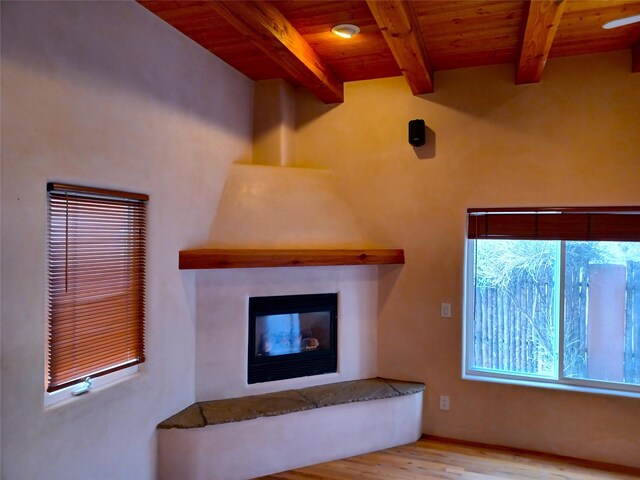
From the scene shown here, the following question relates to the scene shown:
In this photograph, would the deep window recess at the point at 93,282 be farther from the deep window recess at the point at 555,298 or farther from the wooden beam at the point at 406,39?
the deep window recess at the point at 555,298

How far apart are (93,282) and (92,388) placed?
0.54m

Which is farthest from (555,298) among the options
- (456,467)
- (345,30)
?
(345,30)

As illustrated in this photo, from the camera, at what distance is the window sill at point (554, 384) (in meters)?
3.04

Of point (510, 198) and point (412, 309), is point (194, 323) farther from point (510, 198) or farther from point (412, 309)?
point (510, 198)

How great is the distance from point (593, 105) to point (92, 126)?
329 cm

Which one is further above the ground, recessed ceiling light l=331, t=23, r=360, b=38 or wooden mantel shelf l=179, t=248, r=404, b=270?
recessed ceiling light l=331, t=23, r=360, b=38

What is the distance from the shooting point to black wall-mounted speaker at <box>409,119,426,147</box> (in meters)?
3.34

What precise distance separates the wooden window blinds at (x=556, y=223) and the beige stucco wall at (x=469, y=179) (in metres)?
0.07

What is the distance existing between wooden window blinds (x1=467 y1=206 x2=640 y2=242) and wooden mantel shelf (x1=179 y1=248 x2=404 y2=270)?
2.25 feet

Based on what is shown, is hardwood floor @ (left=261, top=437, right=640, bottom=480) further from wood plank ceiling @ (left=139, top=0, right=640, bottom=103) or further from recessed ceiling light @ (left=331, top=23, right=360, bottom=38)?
recessed ceiling light @ (left=331, top=23, right=360, bottom=38)

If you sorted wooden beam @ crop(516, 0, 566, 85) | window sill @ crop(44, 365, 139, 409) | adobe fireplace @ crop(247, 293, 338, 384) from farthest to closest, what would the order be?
adobe fireplace @ crop(247, 293, 338, 384), wooden beam @ crop(516, 0, 566, 85), window sill @ crop(44, 365, 139, 409)

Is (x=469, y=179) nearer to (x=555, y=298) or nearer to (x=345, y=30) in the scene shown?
(x=555, y=298)

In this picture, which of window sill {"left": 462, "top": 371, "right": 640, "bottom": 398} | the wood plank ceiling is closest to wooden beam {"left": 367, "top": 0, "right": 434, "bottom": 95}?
the wood plank ceiling

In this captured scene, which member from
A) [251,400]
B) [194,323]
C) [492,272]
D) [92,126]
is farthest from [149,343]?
[492,272]
